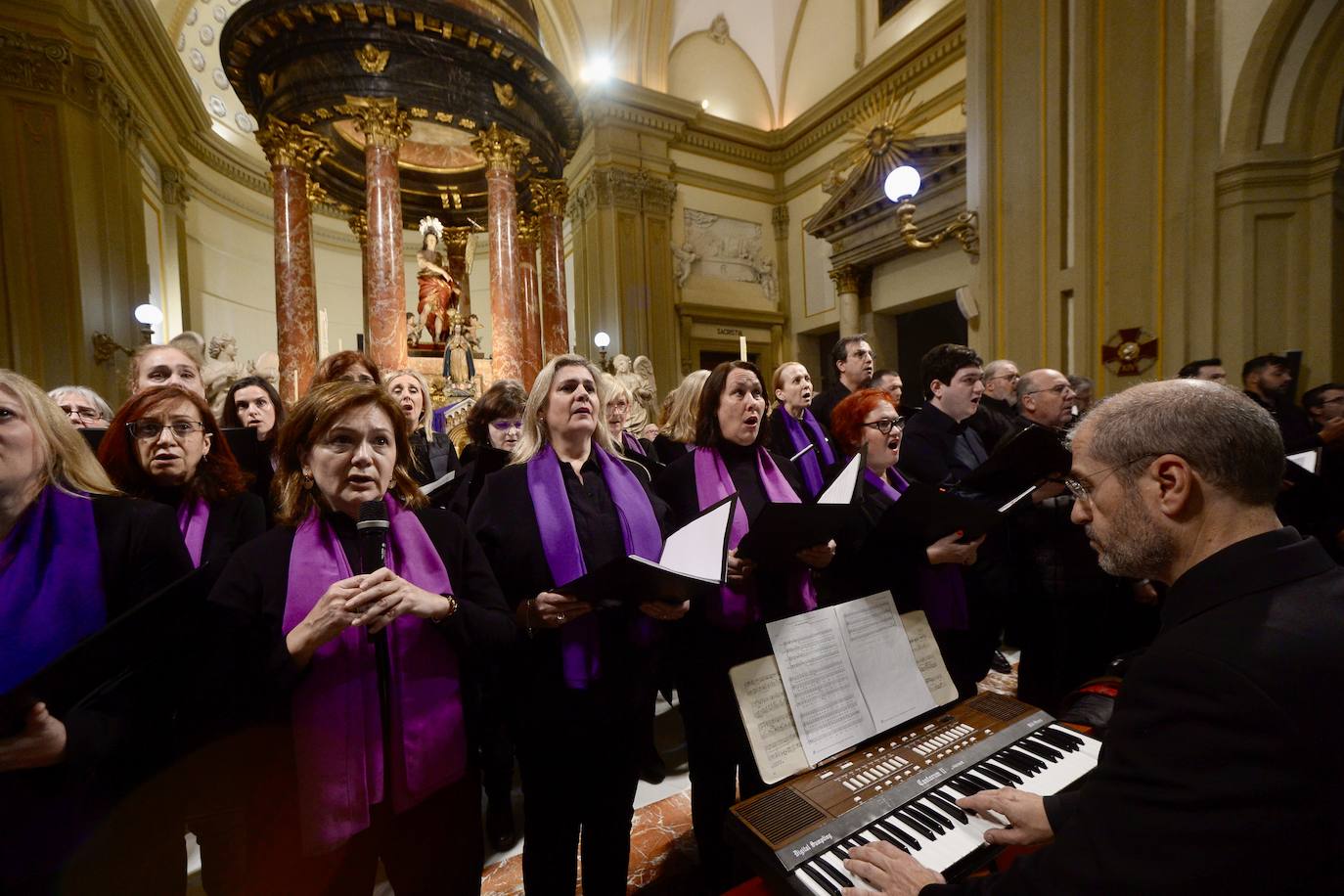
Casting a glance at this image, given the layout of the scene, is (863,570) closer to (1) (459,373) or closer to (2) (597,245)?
(1) (459,373)

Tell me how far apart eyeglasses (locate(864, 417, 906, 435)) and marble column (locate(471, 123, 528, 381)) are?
6276 millimetres

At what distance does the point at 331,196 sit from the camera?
31.3ft

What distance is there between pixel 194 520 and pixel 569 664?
4.49 feet

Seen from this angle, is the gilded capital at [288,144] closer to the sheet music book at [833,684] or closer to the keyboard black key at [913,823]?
the sheet music book at [833,684]

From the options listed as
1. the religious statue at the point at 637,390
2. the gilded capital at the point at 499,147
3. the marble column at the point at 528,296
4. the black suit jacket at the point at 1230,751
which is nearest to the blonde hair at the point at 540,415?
the black suit jacket at the point at 1230,751

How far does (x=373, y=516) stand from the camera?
131cm

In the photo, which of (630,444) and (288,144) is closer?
(630,444)

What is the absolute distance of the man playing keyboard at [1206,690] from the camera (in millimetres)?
776

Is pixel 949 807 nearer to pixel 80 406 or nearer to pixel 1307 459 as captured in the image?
pixel 1307 459

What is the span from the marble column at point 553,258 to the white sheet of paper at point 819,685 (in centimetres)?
851

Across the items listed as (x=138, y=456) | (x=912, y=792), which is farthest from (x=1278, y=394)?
(x=138, y=456)

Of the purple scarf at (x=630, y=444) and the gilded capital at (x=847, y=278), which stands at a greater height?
the gilded capital at (x=847, y=278)

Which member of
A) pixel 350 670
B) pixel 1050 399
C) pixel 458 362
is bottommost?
pixel 350 670

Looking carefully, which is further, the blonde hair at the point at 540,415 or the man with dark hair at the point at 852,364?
the man with dark hair at the point at 852,364
